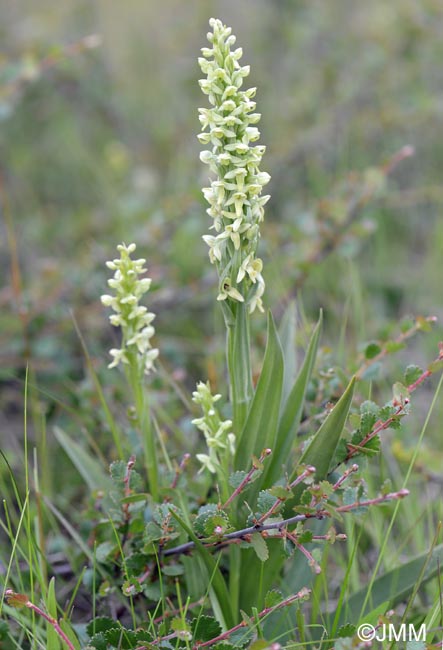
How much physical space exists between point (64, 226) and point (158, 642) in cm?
342

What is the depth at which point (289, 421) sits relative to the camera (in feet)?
5.34

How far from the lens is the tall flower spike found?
Result: 1.35 meters

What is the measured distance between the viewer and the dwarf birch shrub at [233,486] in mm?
1367

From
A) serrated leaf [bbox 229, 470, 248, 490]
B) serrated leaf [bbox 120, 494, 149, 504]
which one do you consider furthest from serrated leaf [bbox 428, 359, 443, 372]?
serrated leaf [bbox 120, 494, 149, 504]

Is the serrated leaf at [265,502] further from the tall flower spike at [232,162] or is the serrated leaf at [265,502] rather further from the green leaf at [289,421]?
the tall flower spike at [232,162]

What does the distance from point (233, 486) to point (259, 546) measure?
0.45 feet

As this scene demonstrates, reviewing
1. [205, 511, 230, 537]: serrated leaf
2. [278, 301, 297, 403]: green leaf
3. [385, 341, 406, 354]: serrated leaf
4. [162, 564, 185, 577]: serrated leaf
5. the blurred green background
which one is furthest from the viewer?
the blurred green background

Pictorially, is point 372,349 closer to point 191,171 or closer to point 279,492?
point 279,492

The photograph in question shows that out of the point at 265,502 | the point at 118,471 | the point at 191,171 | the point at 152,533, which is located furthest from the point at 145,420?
the point at 191,171

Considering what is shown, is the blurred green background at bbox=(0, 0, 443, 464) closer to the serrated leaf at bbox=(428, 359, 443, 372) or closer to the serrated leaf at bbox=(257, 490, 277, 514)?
the serrated leaf at bbox=(428, 359, 443, 372)

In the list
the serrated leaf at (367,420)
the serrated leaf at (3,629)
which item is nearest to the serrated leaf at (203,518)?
the serrated leaf at (367,420)

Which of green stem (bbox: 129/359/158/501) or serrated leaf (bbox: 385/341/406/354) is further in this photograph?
serrated leaf (bbox: 385/341/406/354)

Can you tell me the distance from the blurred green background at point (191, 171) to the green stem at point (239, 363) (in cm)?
87

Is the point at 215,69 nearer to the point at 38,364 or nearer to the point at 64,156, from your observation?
the point at 38,364
